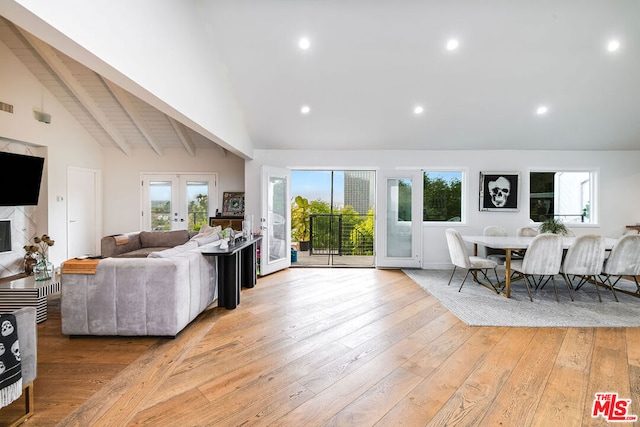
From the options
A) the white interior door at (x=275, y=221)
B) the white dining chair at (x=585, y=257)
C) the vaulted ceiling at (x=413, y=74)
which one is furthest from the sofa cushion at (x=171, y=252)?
the white dining chair at (x=585, y=257)

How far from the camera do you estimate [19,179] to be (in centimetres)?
462

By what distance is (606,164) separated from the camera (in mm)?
5586

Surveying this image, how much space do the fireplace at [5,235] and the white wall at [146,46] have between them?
415 cm

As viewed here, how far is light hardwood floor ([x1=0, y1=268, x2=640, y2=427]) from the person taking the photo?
1710mm

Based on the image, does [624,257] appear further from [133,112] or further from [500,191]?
[133,112]

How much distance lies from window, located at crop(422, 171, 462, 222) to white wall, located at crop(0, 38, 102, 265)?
6.96m

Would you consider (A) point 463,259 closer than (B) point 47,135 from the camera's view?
Yes

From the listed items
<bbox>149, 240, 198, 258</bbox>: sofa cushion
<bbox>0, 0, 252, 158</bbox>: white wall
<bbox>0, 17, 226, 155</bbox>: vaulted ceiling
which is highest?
<bbox>0, 17, 226, 155</bbox>: vaulted ceiling

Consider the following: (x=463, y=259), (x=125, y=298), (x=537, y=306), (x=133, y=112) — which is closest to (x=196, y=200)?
(x=133, y=112)

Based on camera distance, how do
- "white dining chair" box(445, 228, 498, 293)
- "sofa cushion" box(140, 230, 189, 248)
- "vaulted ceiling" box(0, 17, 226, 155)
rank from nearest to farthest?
1. "white dining chair" box(445, 228, 498, 293)
2. "vaulted ceiling" box(0, 17, 226, 155)
3. "sofa cushion" box(140, 230, 189, 248)

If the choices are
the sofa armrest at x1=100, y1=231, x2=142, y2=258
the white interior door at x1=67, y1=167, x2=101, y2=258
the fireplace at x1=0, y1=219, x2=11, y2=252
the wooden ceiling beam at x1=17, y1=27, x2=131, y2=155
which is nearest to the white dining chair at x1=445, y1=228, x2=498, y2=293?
the sofa armrest at x1=100, y1=231, x2=142, y2=258

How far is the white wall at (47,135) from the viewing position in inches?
178

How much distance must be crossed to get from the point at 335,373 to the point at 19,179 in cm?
575

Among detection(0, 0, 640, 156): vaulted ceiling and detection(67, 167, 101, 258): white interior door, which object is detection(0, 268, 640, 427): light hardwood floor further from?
detection(67, 167, 101, 258): white interior door
